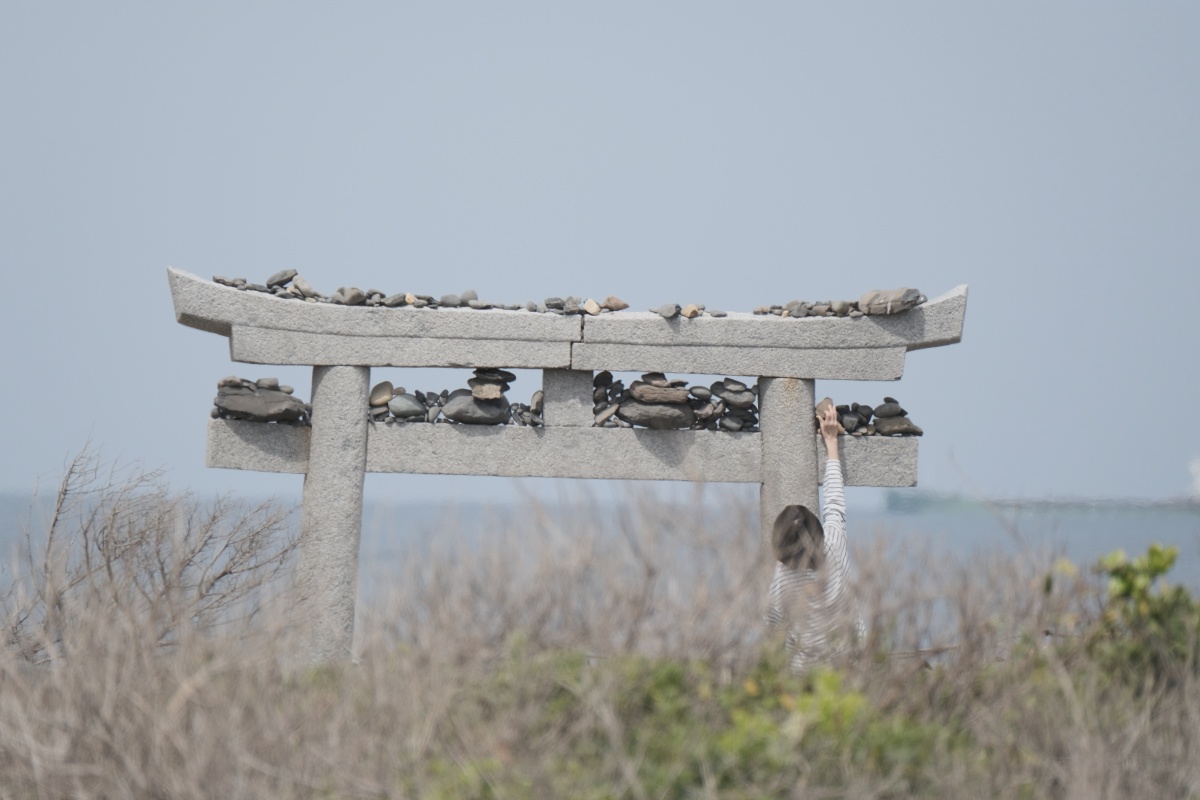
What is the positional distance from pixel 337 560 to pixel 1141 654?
Result: 4.71 m

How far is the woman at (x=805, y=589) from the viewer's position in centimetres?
A: 449

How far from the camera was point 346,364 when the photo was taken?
7164mm

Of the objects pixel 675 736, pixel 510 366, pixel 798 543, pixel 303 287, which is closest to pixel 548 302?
pixel 510 366

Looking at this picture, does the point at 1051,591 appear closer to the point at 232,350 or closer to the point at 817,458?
the point at 817,458

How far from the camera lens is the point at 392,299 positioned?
7.20m

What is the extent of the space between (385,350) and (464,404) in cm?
64

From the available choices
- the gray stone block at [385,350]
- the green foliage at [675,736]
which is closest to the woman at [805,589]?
the green foliage at [675,736]

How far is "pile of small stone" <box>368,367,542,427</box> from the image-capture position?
285 inches

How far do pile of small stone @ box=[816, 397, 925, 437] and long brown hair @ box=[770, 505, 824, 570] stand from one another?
2311 millimetres

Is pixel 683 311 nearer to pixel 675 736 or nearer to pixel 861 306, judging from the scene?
pixel 861 306

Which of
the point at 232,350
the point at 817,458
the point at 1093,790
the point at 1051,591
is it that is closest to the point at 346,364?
the point at 232,350

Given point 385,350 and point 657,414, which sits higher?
point 385,350

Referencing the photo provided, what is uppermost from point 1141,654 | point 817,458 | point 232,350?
point 232,350

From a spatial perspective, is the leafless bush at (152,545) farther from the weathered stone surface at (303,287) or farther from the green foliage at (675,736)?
the green foliage at (675,736)
